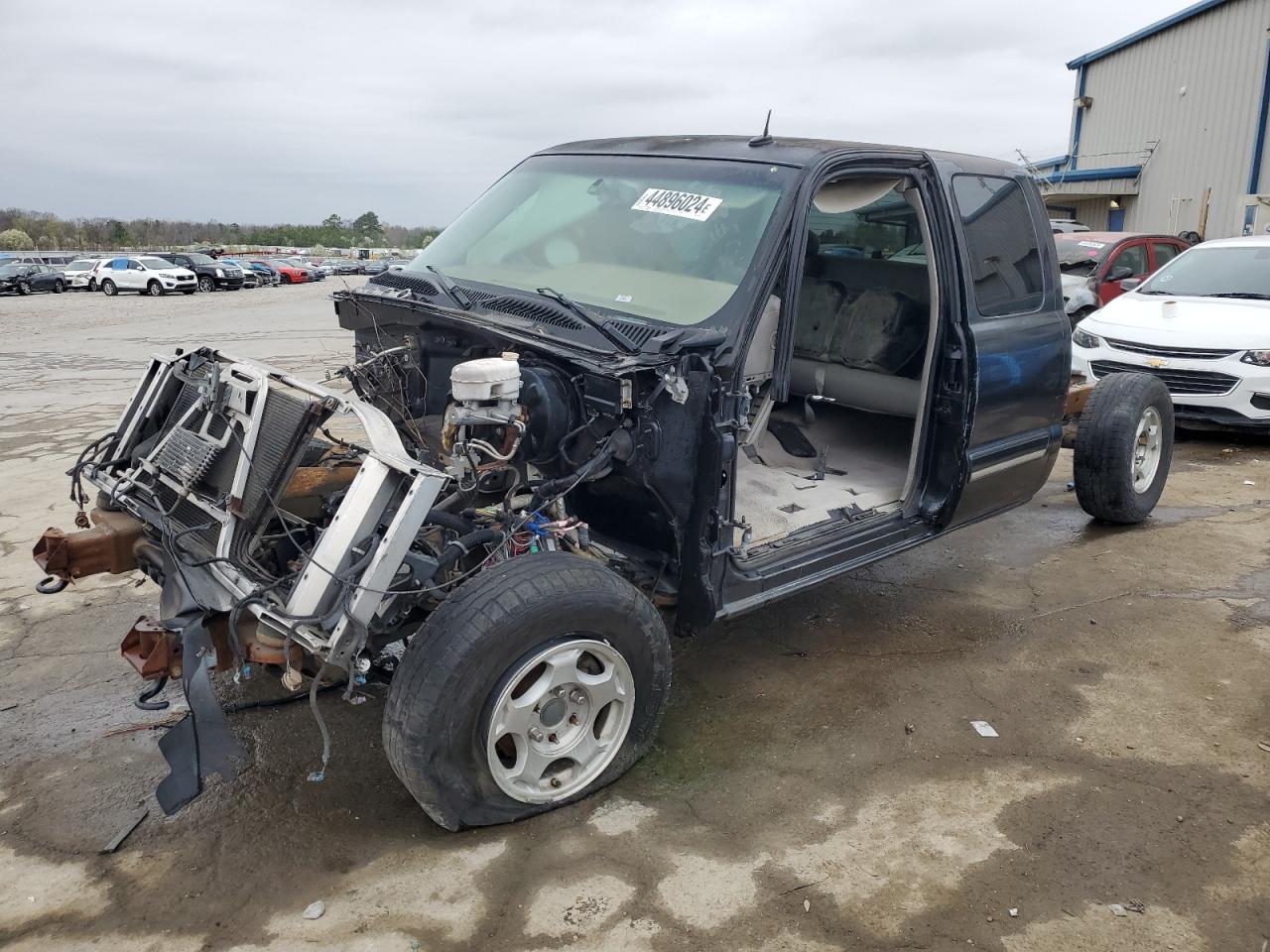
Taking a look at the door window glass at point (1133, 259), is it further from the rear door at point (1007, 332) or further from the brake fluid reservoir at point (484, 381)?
the brake fluid reservoir at point (484, 381)

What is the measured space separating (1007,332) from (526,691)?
2.74 m

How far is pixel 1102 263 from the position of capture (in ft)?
37.9

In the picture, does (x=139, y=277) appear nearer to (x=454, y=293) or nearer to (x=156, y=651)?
(x=454, y=293)

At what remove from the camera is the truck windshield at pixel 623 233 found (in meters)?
3.54

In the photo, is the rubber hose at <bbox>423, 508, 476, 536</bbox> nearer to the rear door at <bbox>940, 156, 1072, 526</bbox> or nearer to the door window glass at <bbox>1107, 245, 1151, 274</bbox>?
the rear door at <bbox>940, 156, 1072, 526</bbox>

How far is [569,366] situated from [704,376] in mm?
461

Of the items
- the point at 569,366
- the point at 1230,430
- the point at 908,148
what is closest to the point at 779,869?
the point at 569,366

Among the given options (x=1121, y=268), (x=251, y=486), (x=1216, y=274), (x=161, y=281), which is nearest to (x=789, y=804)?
(x=251, y=486)

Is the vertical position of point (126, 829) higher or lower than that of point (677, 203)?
lower

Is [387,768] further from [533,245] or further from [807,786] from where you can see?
[533,245]

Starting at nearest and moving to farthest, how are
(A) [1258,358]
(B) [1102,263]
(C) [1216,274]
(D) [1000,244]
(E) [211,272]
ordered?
(D) [1000,244] → (A) [1258,358] → (C) [1216,274] → (B) [1102,263] → (E) [211,272]

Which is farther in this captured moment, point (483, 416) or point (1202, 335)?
point (1202, 335)

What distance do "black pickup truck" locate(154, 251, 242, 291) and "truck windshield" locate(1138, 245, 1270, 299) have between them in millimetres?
34805

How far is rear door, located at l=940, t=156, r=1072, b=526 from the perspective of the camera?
13.8 feet
